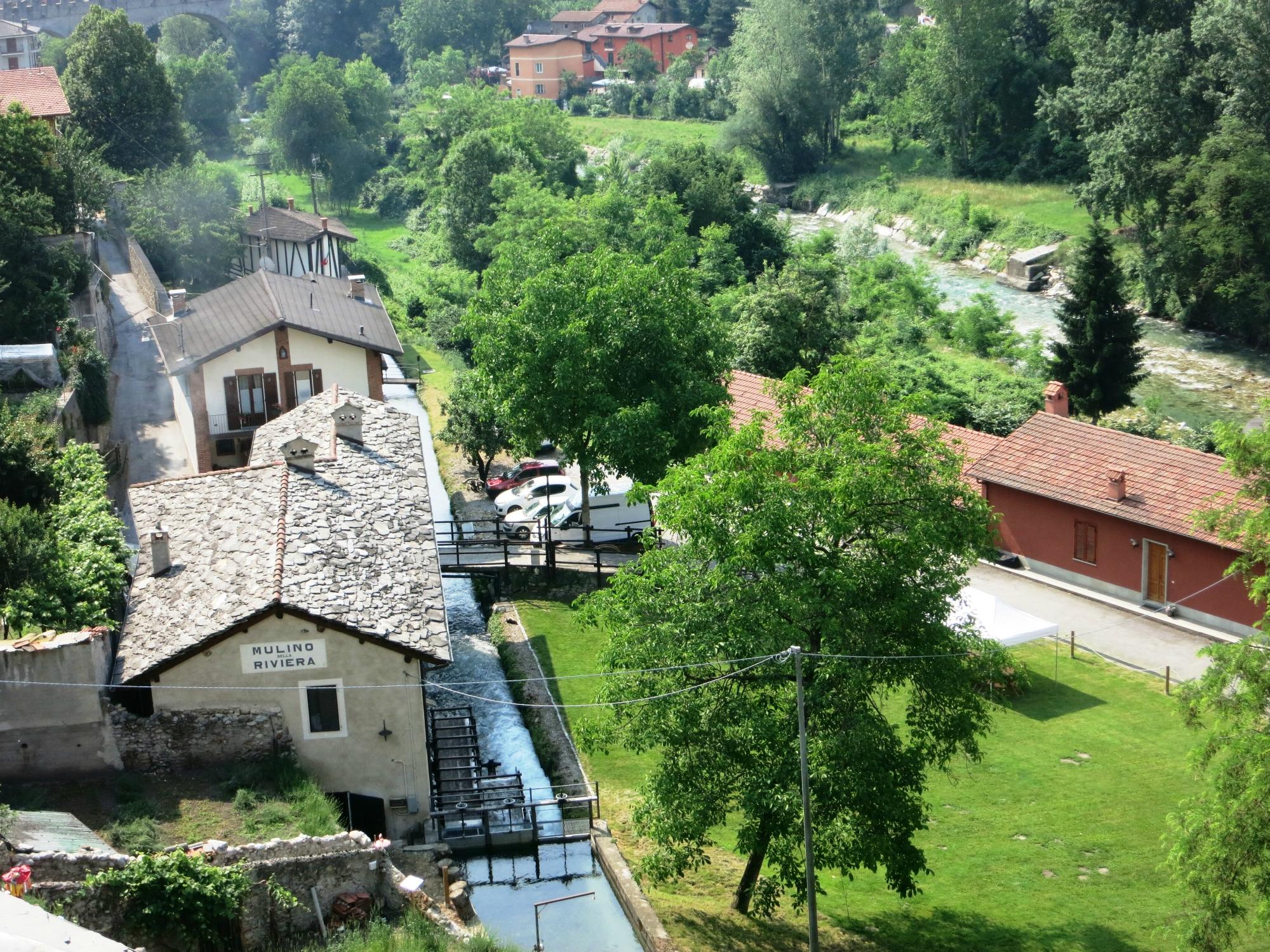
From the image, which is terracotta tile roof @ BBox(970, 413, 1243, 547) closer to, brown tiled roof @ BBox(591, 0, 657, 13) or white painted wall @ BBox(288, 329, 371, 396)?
white painted wall @ BBox(288, 329, 371, 396)

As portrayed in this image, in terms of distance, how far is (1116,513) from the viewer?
33.8 metres

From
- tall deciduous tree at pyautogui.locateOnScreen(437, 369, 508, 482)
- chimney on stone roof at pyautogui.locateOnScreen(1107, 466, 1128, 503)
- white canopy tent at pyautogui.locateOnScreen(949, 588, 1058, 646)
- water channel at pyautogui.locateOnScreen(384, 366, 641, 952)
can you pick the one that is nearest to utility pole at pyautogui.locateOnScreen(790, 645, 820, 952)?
water channel at pyautogui.locateOnScreen(384, 366, 641, 952)

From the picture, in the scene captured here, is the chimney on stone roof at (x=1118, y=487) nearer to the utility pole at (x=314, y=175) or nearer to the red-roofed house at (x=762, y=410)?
the red-roofed house at (x=762, y=410)

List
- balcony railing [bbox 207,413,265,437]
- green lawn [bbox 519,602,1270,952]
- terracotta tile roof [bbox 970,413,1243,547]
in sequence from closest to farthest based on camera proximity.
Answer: green lawn [bbox 519,602,1270,952]
terracotta tile roof [bbox 970,413,1243,547]
balcony railing [bbox 207,413,265,437]

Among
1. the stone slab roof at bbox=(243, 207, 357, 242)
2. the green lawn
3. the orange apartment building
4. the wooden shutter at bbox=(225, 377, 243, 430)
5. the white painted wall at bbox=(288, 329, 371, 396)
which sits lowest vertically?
the green lawn

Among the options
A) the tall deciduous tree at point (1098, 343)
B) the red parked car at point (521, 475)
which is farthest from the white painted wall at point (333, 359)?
the tall deciduous tree at point (1098, 343)

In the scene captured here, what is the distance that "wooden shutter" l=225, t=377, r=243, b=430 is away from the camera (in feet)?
126

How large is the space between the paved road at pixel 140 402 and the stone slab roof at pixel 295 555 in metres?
7.46

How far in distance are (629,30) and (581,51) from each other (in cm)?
563

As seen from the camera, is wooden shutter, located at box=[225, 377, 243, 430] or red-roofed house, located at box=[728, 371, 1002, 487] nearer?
red-roofed house, located at box=[728, 371, 1002, 487]

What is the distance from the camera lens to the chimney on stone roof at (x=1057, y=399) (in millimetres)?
39688

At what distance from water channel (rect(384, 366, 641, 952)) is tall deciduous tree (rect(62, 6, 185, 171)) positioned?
52223 millimetres

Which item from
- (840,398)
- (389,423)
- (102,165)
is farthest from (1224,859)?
(102,165)

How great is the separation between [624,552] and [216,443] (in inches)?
443
